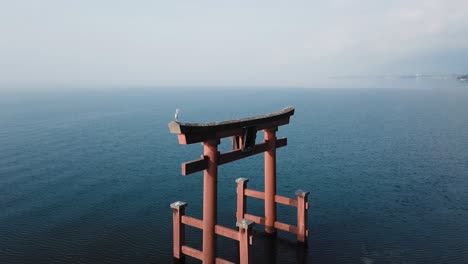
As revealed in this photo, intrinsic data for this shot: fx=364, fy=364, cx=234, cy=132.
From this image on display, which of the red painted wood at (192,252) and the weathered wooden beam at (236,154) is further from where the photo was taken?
the red painted wood at (192,252)

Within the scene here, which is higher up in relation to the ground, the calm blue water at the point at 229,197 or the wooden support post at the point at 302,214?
the wooden support post at the point at 302,214

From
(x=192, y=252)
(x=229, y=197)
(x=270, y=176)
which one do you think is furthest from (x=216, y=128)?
(x=229, y=197)

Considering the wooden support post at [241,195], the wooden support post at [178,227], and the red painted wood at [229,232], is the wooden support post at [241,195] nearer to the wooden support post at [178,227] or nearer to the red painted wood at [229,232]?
the wooden support post at [178,227]

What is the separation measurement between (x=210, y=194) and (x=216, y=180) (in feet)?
1.87

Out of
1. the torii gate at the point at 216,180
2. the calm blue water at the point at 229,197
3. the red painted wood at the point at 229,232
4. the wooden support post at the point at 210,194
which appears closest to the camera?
the torii gate at the point at 216,180

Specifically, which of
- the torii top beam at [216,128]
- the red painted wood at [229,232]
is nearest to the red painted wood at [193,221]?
the red painted wood at [229,232]

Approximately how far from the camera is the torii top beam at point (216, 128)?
11844mm

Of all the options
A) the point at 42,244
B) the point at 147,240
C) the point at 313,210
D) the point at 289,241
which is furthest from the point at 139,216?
the point at 313,210

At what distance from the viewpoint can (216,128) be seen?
1301 centimetres

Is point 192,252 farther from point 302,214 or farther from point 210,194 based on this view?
point 302,214

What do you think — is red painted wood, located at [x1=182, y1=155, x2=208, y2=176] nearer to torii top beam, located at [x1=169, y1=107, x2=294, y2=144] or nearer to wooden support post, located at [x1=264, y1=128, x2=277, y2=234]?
torii top beam, located at [x1=169, y1=107, x2=294, y2=144]

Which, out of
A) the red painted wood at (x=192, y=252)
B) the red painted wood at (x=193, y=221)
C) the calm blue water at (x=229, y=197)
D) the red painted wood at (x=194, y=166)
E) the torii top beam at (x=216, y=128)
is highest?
the torii top beam at (x=216, y=128)

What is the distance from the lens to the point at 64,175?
30609 mm

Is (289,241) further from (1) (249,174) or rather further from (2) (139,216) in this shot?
(1) (249,174)
